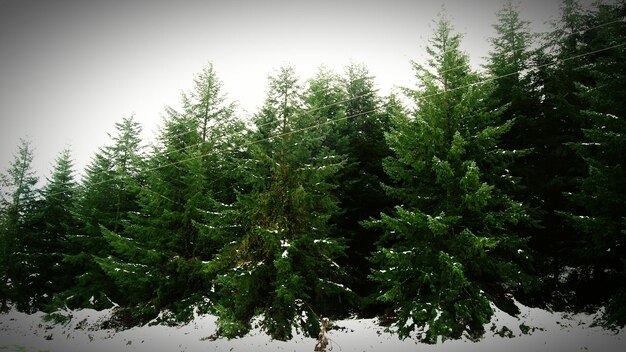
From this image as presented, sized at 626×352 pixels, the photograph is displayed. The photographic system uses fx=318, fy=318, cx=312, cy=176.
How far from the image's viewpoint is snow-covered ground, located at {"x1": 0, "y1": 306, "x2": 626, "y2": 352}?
952 centimetres

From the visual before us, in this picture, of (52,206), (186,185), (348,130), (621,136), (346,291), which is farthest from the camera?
(52,206)

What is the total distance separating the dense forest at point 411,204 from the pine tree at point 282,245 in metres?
0.07

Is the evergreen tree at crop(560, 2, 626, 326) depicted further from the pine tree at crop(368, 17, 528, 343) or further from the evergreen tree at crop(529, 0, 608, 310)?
the pine tree at crop(368, 17, 528, 343)

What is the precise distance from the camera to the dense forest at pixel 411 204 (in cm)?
966

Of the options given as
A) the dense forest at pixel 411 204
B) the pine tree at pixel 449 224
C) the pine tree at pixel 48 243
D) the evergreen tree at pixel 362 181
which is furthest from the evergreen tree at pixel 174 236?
the pine tree at pixel 48 243

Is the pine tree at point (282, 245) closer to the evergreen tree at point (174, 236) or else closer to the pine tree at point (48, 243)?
the evergreen tree at point (174, 236)

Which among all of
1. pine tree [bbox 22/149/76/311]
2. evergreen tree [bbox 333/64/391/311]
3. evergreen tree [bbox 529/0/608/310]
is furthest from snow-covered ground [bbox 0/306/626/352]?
pine tree [bbox 22/149/76/311]

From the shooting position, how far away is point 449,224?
31.4ft

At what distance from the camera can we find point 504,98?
1570 centimetres

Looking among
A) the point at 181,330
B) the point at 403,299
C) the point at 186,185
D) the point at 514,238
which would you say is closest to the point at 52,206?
the point at 186,185

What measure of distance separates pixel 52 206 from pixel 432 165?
2803 cm

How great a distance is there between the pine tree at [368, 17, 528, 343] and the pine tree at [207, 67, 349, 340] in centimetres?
210

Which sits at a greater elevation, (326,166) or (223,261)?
(326,166)

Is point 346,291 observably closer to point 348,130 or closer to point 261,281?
point 261,281
